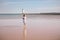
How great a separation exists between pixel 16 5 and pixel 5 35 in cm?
44

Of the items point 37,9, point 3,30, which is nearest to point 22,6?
point 37,9

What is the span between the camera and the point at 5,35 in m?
1.30

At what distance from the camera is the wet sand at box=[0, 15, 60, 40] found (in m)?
1.27

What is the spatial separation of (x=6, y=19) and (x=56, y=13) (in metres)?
0.67

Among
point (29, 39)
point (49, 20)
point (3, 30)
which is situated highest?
point (49, 20)

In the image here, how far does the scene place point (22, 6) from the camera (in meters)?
1.26

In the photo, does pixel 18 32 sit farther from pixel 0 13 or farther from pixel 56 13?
pixel 56 13

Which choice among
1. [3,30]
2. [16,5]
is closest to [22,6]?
[16,5]

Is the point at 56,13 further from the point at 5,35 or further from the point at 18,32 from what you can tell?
the point at 5,35

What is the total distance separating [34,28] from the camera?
1.29 meters

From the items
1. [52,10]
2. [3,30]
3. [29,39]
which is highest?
[52,10]

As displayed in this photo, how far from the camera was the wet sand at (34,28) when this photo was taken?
1.27 meters

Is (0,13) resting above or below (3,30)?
above

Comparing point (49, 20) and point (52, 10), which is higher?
point (52, 10)
